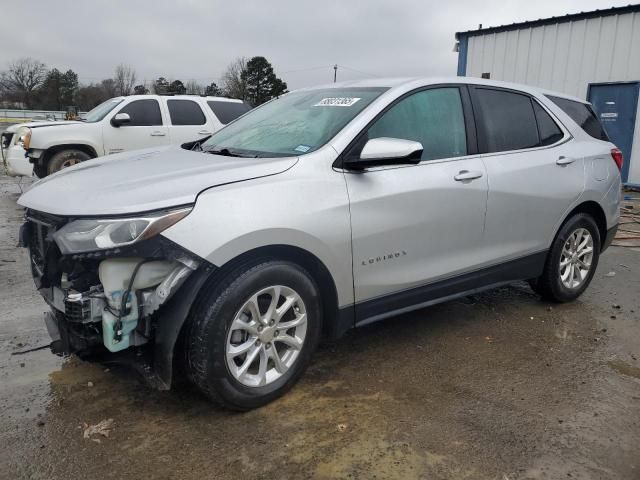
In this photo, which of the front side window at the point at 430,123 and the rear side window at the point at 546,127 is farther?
the rear side window at the point at 546,127

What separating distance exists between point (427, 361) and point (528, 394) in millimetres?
649

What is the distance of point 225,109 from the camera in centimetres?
1024

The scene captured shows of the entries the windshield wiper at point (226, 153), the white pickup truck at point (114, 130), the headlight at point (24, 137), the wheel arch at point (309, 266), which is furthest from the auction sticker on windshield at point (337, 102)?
the headlight at point (24, 137)

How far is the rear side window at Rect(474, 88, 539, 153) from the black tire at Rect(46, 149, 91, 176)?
730 cm

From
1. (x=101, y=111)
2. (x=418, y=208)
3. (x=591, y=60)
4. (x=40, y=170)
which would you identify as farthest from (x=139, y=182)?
(x=591, y=60)

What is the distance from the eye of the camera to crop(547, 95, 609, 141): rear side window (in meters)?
4.50

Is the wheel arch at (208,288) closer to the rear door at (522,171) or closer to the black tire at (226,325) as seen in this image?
the black tire at (226,325)

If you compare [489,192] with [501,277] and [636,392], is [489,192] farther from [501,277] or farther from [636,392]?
[636,392]

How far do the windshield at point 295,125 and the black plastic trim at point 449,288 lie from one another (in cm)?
101

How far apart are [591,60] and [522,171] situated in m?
9.24

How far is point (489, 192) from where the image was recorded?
143 inches

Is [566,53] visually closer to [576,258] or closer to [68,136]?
[576,258]

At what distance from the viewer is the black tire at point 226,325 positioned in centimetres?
252

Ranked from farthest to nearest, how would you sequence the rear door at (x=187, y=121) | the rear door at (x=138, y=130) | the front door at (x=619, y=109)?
1. the front door at (x=619, y=109)
2. the rear door at (x=187, y=121)
3. the rear door at (x=138, y=130)
